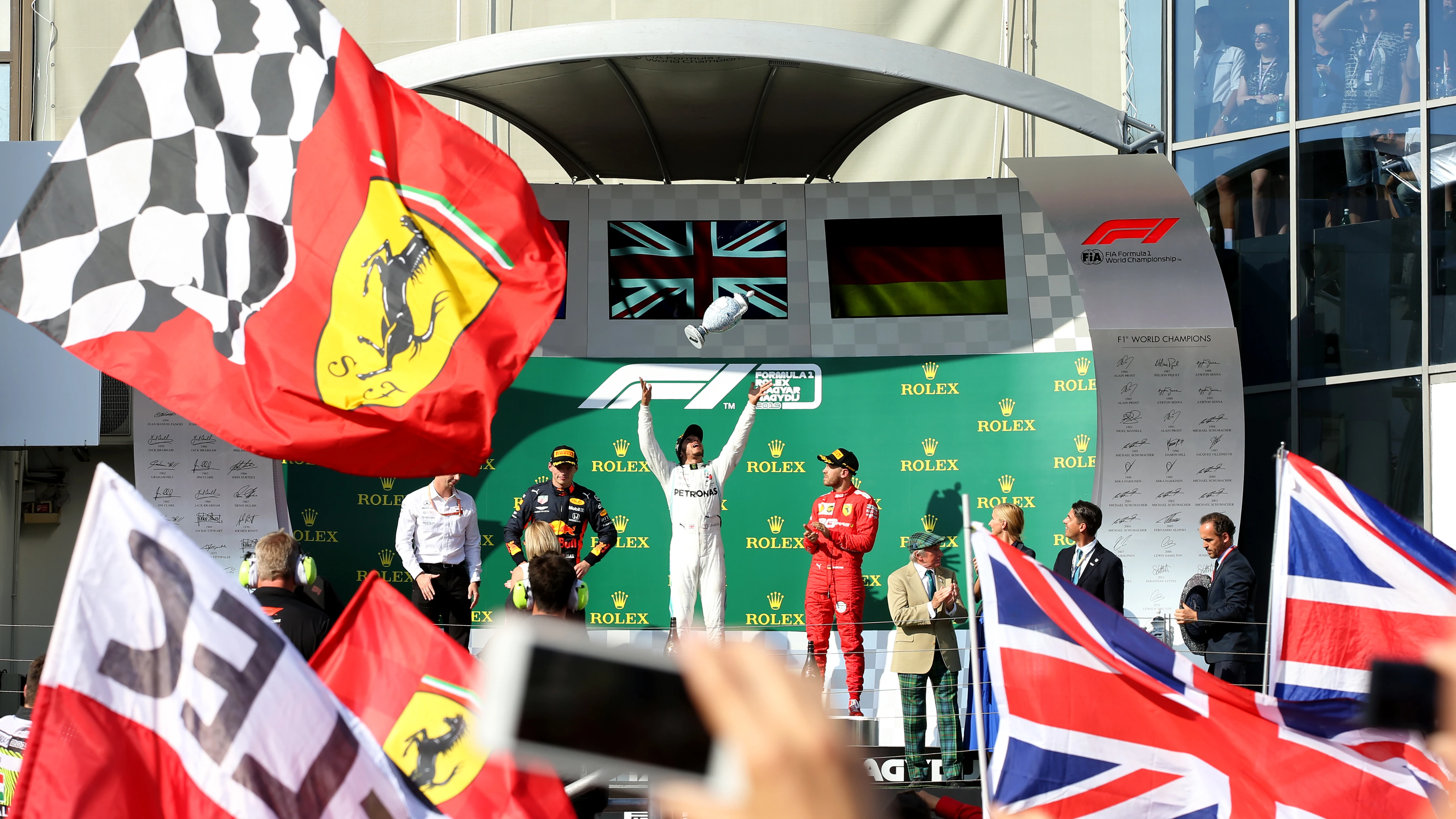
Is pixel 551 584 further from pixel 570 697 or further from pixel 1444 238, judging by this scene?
pixel 1444 238

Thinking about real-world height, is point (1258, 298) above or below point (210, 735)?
above

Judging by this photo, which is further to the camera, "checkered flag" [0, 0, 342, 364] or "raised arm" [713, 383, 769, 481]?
"raised arm" [713, 383, 769, 481]

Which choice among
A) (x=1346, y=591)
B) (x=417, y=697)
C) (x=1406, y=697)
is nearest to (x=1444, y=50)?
(x=1346, y=591)

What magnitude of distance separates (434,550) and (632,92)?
159 inches

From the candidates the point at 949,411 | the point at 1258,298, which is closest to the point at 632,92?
the point at 949,411

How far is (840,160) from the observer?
12.4m

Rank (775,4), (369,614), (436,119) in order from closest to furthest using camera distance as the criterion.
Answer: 1. (369,614)
2. (436,119)
3. (775,4)

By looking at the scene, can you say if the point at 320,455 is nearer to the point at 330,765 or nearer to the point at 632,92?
the point at 330,765

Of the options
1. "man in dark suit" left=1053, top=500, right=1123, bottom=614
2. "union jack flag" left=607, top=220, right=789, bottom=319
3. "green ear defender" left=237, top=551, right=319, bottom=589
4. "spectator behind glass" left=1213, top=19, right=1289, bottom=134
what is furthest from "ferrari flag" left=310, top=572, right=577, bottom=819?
"spectator behind glass" left=1213, top=19, right=1289, bottom=134

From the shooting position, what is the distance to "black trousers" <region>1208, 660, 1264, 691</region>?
7.38 metres

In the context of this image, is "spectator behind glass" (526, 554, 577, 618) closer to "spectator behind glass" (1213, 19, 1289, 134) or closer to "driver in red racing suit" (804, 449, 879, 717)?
"driver in red racing suit" (804, 449, 879, 717)

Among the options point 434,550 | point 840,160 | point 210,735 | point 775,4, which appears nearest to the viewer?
point 210,735

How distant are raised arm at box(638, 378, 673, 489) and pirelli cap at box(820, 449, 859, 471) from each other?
1.12m

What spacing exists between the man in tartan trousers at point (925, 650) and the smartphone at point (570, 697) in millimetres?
6375
